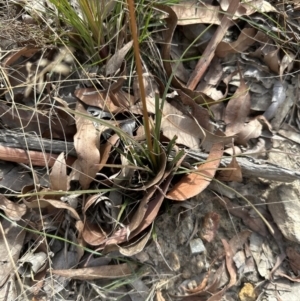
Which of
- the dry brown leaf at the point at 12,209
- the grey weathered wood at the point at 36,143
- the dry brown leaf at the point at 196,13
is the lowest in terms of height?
the dry brown leaf at the point at 12,209

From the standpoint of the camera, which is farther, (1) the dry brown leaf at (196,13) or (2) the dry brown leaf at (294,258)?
(1) the dry brown leaf at (196,13)

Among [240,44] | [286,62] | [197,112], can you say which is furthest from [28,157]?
[286,62]

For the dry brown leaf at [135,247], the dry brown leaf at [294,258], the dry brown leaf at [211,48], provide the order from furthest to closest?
1. the dry brown leaf at [211,48]
2. the dry brown leaf at [294,258]
3. the dry brown leaf at [135,247]

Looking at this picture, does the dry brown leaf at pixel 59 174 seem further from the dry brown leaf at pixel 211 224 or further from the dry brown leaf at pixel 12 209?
the dry brown leaf at pixel 211 224

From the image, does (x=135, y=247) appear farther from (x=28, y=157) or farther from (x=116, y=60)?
(x=116, y=60)

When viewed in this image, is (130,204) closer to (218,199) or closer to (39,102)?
(218,199)

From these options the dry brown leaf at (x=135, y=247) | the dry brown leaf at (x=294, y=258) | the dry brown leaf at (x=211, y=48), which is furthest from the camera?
the dry brown leaf at (x=211, y=48)

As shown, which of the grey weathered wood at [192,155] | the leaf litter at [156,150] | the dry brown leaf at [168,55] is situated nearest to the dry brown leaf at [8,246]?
the leaf litter at [156,150]
